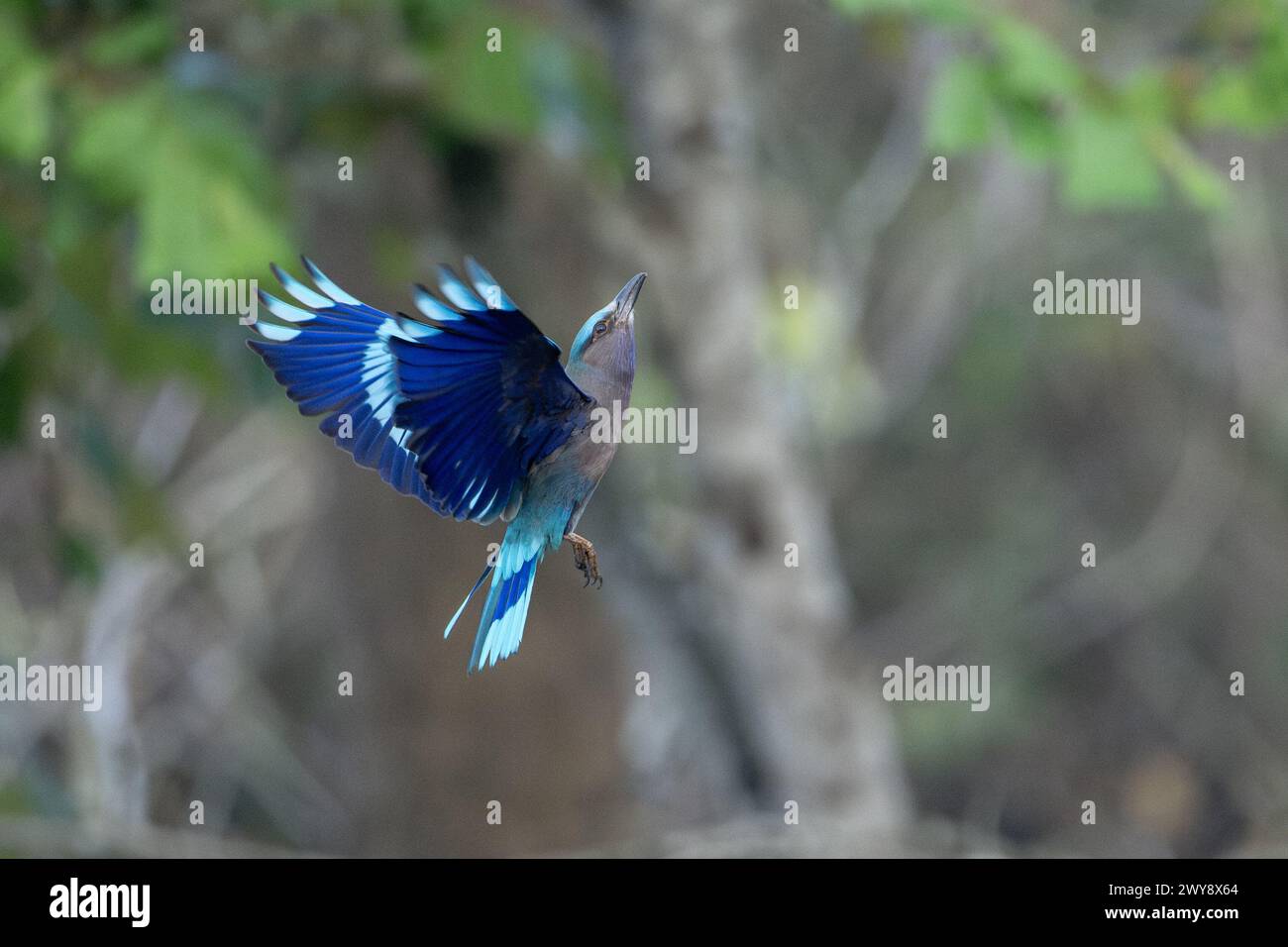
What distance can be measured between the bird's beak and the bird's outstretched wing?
0.17 feet

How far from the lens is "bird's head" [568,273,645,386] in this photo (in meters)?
0.85

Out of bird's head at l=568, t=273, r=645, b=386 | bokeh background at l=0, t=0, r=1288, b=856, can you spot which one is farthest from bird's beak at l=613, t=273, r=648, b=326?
bokeh background at l=0, t=0, r=1288, b=856

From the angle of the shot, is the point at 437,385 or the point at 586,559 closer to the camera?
the point at 437,385

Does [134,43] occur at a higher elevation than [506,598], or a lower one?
higher

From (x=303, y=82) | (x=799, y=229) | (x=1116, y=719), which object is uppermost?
(x=799, y=229)

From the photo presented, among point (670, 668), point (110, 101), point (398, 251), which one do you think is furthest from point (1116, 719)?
point (110, 101)

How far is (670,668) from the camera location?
5898mm

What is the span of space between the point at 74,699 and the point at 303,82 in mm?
2664

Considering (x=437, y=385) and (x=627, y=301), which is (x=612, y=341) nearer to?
(x=627, y=301)

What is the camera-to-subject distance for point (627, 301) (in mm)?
867

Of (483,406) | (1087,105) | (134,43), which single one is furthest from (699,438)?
(483,406)

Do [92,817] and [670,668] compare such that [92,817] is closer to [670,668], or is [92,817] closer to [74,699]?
[74,699]

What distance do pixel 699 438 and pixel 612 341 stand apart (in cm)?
396

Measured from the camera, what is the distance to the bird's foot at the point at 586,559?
903 millimetres
